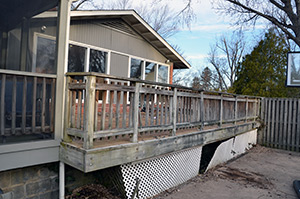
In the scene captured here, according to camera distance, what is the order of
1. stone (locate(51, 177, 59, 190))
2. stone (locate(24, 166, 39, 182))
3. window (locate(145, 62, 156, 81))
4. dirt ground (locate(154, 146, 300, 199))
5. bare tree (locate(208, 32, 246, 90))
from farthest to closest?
1. bare tree (locate(208, 32, 246, 90))
2. window (locate(145, 62, 156, 81))
3. dirt ground (locate(154, 146, 300, 199))
4. stone (locate(51, 177, 59, 190))
5. stone (locate(24, 166, 39, 182))

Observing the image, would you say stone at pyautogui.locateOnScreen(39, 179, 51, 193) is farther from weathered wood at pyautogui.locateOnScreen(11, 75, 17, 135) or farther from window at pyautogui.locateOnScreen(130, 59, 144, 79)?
window at pyautogui.locateOnScreen(130, 59, 144, 79)

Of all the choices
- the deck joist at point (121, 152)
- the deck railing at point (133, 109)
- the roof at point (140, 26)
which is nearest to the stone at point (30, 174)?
the deck joist at point (121, 152)

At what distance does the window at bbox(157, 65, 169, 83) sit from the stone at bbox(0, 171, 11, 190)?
6.30 meters

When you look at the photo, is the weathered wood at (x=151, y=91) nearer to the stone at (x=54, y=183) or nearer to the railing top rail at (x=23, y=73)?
Answer: the railing top rail at (x=23, y=73)

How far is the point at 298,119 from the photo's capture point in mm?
8539

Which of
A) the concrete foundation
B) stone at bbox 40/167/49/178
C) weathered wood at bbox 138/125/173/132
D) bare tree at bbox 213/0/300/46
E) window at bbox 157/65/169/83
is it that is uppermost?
bare tree at bbox 213/0/300/46

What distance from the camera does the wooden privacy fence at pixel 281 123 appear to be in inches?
338

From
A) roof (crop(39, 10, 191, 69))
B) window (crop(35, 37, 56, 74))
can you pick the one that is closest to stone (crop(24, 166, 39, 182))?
window (crop(35, 37, 56, 74))

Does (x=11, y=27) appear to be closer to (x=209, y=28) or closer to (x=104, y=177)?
(x=104, y=177)

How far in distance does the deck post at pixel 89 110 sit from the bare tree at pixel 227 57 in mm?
26202

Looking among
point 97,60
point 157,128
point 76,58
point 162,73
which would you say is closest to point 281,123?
point 162,73

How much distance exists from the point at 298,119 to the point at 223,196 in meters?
6.39

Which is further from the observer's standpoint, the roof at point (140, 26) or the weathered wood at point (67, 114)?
the roof at point (140, 26)

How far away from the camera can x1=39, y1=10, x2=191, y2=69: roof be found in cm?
549
